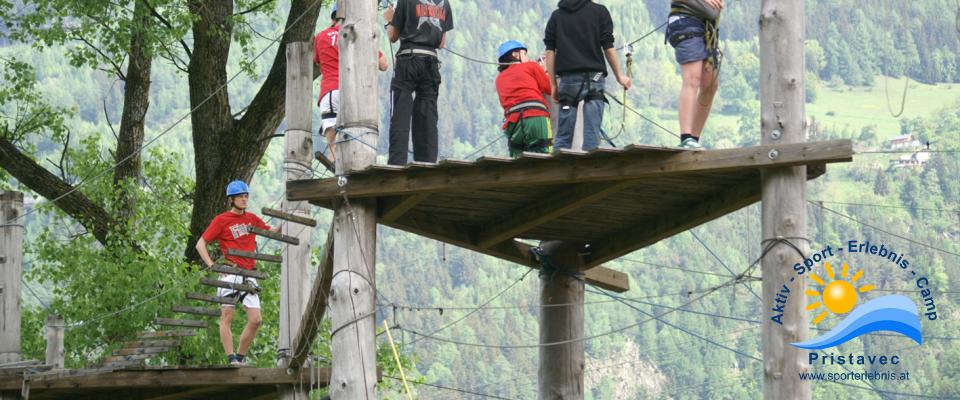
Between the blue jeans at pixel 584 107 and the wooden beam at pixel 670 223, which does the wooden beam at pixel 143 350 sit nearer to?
the wooden beam at pixel 670 223

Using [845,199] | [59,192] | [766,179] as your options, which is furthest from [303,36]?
[845,199]

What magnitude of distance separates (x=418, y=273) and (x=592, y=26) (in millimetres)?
126820

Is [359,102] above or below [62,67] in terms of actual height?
below

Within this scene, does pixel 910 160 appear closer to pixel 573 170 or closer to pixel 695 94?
pixel 695 94

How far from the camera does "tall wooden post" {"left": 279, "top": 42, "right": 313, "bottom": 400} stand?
12.6 m

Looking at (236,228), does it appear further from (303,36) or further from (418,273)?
(418,273)

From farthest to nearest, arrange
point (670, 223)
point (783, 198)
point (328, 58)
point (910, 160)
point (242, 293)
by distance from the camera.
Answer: point (910, 160), point (242, 293), point (328, 58), point (670, 223), point (783, 198)

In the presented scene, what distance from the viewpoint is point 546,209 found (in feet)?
37.2

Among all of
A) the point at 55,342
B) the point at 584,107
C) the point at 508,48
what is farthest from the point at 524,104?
the point at 55,342

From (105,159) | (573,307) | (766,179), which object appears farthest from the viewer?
(105,159)

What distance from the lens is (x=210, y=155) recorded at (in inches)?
790

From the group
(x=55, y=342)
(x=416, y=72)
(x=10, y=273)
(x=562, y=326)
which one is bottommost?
(x=562, y=326)

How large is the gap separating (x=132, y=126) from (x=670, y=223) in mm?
12537

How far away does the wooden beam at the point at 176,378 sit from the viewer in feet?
42.5
